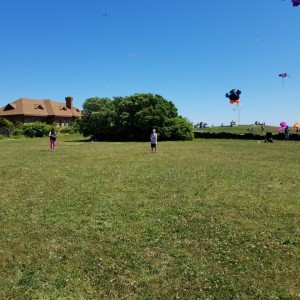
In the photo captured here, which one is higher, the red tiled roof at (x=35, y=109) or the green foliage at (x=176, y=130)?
the red tiled roof at (x=35, y=109)

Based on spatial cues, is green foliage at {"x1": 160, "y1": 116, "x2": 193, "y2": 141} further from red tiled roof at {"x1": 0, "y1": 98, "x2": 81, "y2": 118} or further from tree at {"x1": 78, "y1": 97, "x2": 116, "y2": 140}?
red tiled roof at {"x1": 0, "y1": 98, "x2": 81, "y2": 118}

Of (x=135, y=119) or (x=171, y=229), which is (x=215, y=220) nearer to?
(x=171, y=229)

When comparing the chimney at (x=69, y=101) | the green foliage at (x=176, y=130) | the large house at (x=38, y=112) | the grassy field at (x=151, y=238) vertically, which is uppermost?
the chimney at (x=69, y=101)

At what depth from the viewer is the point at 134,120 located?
55.5 metres

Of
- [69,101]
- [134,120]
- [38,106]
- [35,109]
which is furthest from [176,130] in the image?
[69,101]

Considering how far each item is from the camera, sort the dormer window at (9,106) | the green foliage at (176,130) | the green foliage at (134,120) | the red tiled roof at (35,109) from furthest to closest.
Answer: the dormer window at (9,106) → the red tiled roof at (35,109) → the green foliage at (134,120) → the green foliage at (176,130)

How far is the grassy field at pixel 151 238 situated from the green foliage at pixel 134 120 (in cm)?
3775

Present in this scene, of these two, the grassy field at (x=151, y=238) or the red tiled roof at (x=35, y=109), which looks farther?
the red tiled roof at (x=35, y=109)

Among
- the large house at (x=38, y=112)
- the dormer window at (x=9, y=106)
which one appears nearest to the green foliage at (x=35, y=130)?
the large house at (x=38, y=112)

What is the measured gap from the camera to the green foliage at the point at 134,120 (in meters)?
54.4

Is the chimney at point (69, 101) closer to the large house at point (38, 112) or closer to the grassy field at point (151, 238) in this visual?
the large house at point (38, 112)

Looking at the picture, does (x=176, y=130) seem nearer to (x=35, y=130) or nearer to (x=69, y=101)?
(x=35, y=130)

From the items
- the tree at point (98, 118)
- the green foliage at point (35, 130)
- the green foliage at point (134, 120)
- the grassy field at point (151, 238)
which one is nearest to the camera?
the grassy field at point (151, 238)

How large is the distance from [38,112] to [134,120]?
39289 millimetres
